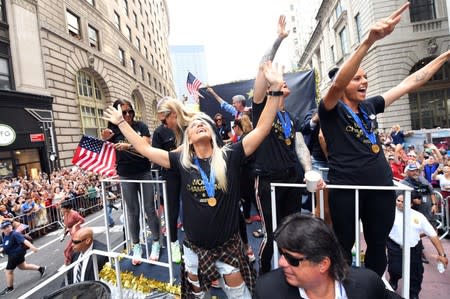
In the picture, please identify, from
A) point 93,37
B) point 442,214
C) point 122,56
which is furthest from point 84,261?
point 122,56

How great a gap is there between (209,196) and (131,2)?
122 feet

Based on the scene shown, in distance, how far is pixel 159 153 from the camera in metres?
2.57

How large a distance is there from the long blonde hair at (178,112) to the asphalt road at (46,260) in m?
4.05

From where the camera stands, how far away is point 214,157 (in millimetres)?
2443

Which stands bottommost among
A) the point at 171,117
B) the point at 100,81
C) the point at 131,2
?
the point at 171,117

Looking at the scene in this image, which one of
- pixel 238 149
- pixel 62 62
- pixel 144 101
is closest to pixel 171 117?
pixel 238 149

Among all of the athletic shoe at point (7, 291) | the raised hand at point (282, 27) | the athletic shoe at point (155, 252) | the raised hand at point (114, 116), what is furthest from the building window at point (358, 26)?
the athletic shoe at point (7, 291)

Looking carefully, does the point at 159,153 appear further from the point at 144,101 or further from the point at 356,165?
the point at 144,101

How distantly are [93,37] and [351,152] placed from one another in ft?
83.1

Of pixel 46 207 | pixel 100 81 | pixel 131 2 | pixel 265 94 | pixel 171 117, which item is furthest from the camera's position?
pixel 131 2

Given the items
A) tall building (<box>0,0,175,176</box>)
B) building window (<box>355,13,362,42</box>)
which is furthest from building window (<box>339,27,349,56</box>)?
tall building (<box>0,0,175,176</box>)

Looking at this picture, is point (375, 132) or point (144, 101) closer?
point (375, 132)

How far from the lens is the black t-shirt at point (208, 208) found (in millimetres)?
2324

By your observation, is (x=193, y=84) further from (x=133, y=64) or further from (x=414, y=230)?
(x=133, y=64)
